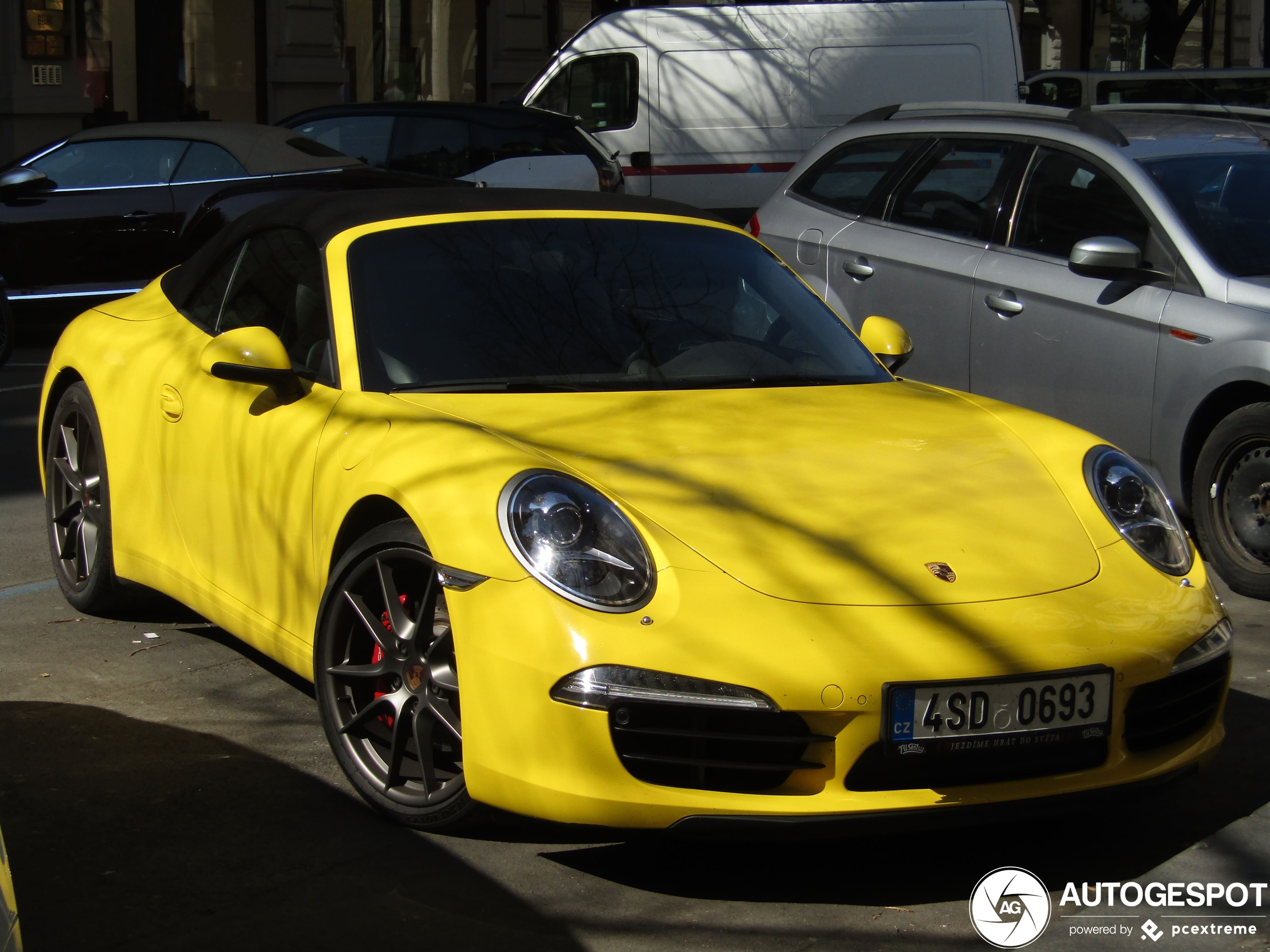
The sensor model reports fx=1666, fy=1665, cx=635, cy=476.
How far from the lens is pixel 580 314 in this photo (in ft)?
14.4

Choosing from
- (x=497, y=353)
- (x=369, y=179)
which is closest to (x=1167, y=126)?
(x=497, y=353)

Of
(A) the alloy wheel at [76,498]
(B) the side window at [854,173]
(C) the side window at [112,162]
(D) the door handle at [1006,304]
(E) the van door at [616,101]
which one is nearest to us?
(A) the alloy wheel at [76,498]

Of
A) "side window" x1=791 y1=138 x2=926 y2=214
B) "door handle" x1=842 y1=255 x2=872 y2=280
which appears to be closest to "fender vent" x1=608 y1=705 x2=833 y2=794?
"door handle" x1=842 y1=255 x2=872 y2=280

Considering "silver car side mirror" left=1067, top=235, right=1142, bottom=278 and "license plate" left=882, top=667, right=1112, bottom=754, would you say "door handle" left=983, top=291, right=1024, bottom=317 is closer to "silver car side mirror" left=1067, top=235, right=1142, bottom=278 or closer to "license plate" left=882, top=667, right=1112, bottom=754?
"silver car side mirror" left=1067, top=235, right=1142, bottom=278

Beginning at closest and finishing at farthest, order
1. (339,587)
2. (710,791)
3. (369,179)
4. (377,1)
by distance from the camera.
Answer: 1. (710,791)
2. (339,587)
3. (369,179)
4. (377,1)

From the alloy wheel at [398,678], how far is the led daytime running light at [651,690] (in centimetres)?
36

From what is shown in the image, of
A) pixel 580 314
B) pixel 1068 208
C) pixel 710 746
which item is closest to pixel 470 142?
pixel 1068 208

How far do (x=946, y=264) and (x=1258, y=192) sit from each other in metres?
1.28

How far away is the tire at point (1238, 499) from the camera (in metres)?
5.90

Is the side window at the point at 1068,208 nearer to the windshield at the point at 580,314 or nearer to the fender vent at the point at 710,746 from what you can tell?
the windshield at the point at 580,314

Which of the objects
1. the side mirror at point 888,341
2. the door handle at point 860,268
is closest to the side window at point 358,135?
the door handle at point 860,268

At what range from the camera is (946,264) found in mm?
7148

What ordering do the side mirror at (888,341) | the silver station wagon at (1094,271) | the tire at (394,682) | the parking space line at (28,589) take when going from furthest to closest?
1. the silver station wagon at (1094,271)
2. the parking space line at (28,589)
3. the side mirror at (888,341)
4. the tire at (394,682)

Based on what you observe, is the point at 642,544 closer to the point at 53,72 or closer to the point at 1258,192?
the point at 1258,192
